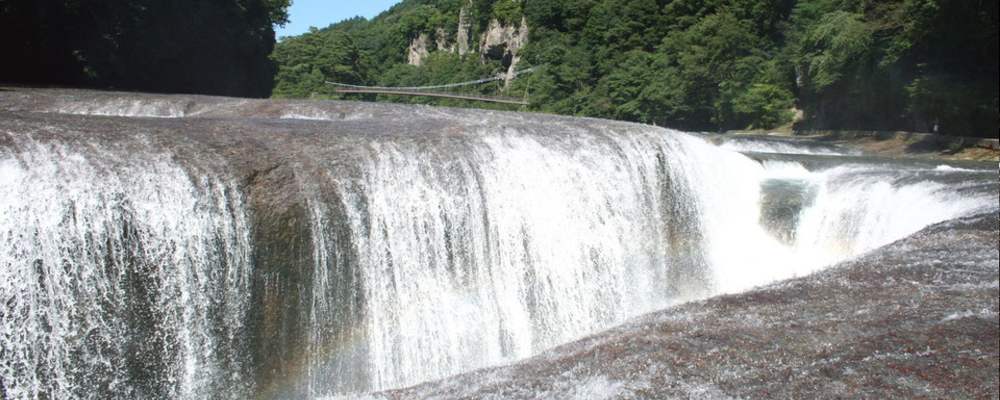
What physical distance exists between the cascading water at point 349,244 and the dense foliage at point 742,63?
13.4 feet

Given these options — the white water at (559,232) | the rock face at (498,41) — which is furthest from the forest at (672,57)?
the rock face at (498,41)

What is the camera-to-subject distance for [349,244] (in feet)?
22.8

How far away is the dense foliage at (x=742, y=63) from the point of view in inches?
588

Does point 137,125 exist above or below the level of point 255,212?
above

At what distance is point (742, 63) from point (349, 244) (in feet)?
111

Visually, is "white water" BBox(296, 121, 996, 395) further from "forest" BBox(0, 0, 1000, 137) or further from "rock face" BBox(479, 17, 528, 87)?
"rock face" BBox(479, 17, 528, 87)

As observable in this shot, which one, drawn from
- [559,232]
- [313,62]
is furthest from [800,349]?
[313,62]

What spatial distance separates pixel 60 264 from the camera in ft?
17.8

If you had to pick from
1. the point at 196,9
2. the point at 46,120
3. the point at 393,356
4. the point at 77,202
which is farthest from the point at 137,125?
the point at 196,9

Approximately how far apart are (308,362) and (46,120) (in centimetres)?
363

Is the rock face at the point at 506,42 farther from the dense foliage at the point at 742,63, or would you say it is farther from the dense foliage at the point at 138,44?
the dense foliage at the point at 138,44

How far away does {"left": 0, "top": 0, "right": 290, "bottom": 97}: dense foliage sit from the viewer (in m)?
19.9

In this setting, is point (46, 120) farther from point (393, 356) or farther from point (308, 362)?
point (393, 356)

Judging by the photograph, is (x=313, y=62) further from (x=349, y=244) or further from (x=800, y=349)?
(x=800, y=349)
